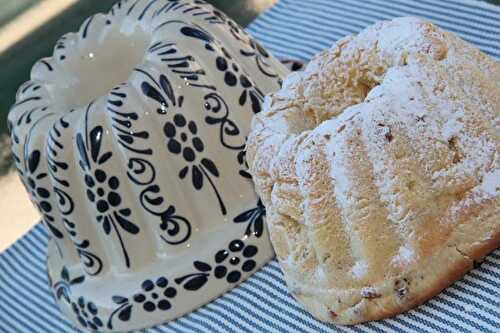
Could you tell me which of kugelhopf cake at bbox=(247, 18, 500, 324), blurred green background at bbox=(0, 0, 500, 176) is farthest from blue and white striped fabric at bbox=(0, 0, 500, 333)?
blurred green background at bbox=(0, 0, 500, 176)

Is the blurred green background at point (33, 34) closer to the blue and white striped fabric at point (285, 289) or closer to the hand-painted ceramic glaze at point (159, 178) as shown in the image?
the blue and white striped fabric at point (285, 289)

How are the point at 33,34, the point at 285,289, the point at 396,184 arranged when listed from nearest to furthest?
the point at 396,184, the point at 285,289, the point at 33,34

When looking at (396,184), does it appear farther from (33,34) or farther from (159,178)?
(33,34)

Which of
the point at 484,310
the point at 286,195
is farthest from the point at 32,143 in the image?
the point at 484,310

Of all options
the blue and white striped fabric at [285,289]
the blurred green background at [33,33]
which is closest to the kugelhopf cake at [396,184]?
the blue and white striped fabric at [285,289]

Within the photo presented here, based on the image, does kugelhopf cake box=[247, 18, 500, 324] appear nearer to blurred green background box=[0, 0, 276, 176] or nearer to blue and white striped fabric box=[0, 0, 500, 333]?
blue and white striped fabric box=[0, 0, 500, 333]

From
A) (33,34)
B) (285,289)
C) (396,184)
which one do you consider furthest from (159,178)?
(33,34)

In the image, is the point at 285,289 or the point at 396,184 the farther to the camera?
the point at 285,289

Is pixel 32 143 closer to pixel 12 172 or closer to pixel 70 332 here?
pixel 70 332

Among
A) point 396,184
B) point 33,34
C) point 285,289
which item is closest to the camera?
point 396,184
